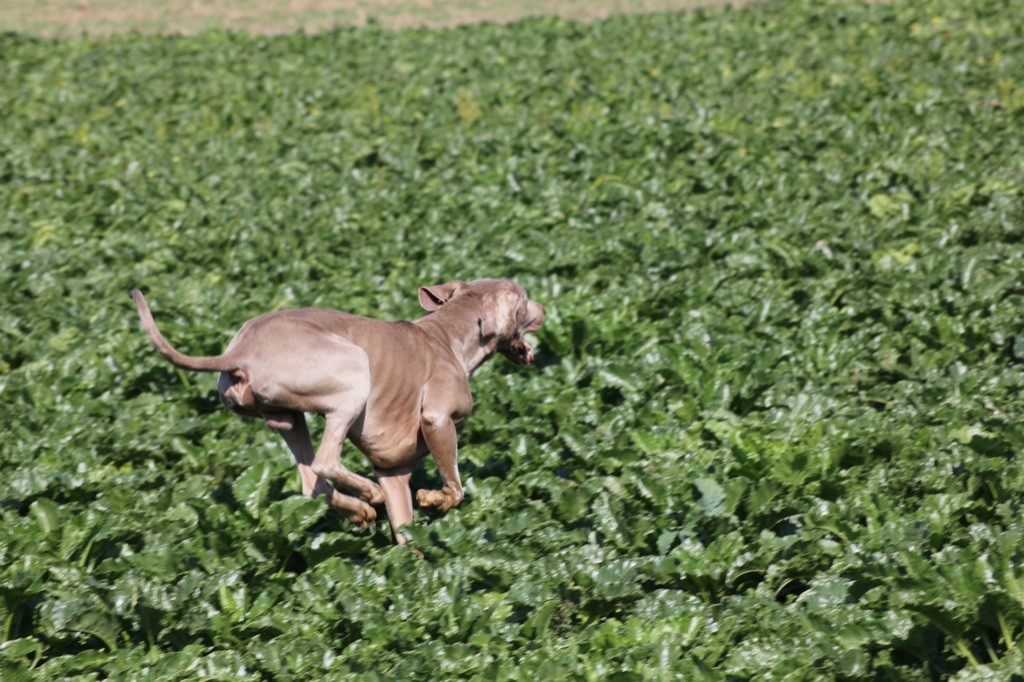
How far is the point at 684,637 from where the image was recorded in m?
4.89

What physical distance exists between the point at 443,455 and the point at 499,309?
88 cm

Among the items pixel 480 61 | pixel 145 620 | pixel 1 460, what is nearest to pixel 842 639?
pixel 145 620

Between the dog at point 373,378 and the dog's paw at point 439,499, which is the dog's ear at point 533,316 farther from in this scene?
the dog's paw at point 439,499

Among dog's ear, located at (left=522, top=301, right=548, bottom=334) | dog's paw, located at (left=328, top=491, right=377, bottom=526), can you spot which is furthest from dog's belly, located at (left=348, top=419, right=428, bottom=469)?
dog's ear, located at (left=522, top=301, right=548, bottom=334)

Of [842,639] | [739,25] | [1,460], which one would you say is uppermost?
[739,25]

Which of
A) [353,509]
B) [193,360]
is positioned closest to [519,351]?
[353,509]

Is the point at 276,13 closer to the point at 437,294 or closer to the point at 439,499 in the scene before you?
the point at 437,294

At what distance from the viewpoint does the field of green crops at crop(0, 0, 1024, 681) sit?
5.11 metres

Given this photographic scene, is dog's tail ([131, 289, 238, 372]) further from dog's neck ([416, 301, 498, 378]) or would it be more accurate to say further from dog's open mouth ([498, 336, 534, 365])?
dog's open mouth ([498, 336, 534, 365])

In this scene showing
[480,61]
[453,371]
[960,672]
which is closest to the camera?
[960,672]

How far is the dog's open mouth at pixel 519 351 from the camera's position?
6547 millimetres

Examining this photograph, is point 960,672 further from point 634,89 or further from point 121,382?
point 634,89

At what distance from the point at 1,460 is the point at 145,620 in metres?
2.47

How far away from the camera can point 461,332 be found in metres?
6.31
